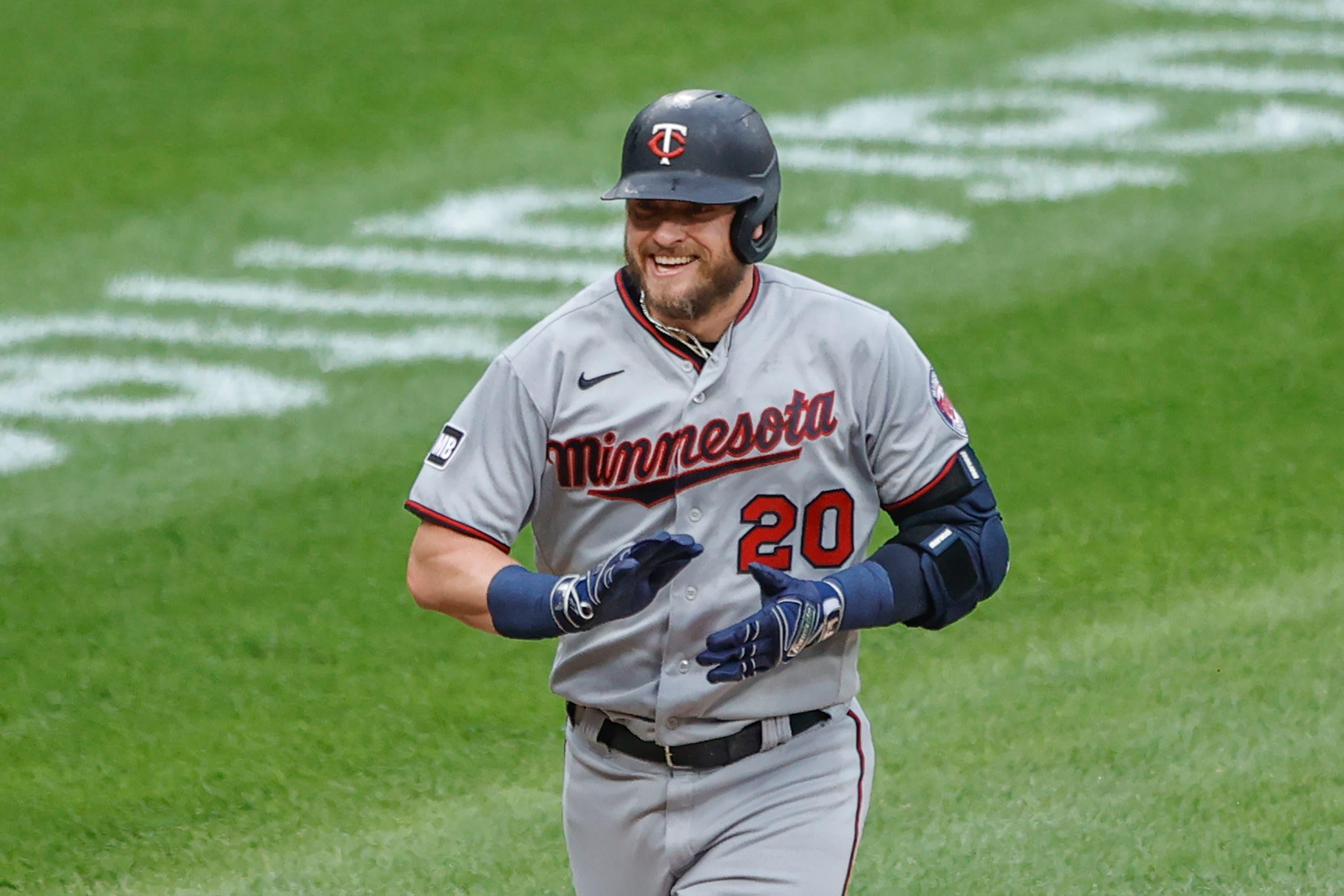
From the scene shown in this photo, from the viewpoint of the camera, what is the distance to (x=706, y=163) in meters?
4.06

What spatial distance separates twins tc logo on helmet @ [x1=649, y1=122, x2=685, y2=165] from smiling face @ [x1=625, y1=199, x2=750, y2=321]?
86mm

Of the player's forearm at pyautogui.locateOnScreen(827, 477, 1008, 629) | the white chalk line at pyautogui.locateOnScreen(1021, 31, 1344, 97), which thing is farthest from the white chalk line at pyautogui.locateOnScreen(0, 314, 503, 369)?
the player's forearm at pyautogui.locateOnScreen(827, 477, 1008, 629)

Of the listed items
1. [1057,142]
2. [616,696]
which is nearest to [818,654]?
[616,696]

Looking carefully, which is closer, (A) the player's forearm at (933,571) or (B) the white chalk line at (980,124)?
(A) the player's forearm at (933,571)

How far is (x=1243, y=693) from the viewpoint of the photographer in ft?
23.0

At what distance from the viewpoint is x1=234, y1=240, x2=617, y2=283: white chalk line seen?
10727 millimetres

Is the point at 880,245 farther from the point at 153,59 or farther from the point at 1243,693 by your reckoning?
the point at 153,59

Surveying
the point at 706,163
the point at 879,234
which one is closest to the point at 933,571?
the point at 706,163

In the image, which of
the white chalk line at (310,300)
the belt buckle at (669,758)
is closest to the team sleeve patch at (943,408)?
the belt buckle at (669,758)

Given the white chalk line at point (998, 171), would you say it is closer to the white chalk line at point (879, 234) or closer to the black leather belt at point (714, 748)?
the white chalk line at point (879, 234)

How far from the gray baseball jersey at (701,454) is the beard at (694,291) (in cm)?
8

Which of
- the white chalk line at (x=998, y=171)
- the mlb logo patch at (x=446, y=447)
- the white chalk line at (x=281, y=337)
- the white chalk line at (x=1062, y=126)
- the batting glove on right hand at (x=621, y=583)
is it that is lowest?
the white chalk line at (x=281, y=337)

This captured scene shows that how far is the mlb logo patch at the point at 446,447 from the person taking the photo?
13.5 ft

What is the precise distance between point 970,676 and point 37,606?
131 inches
